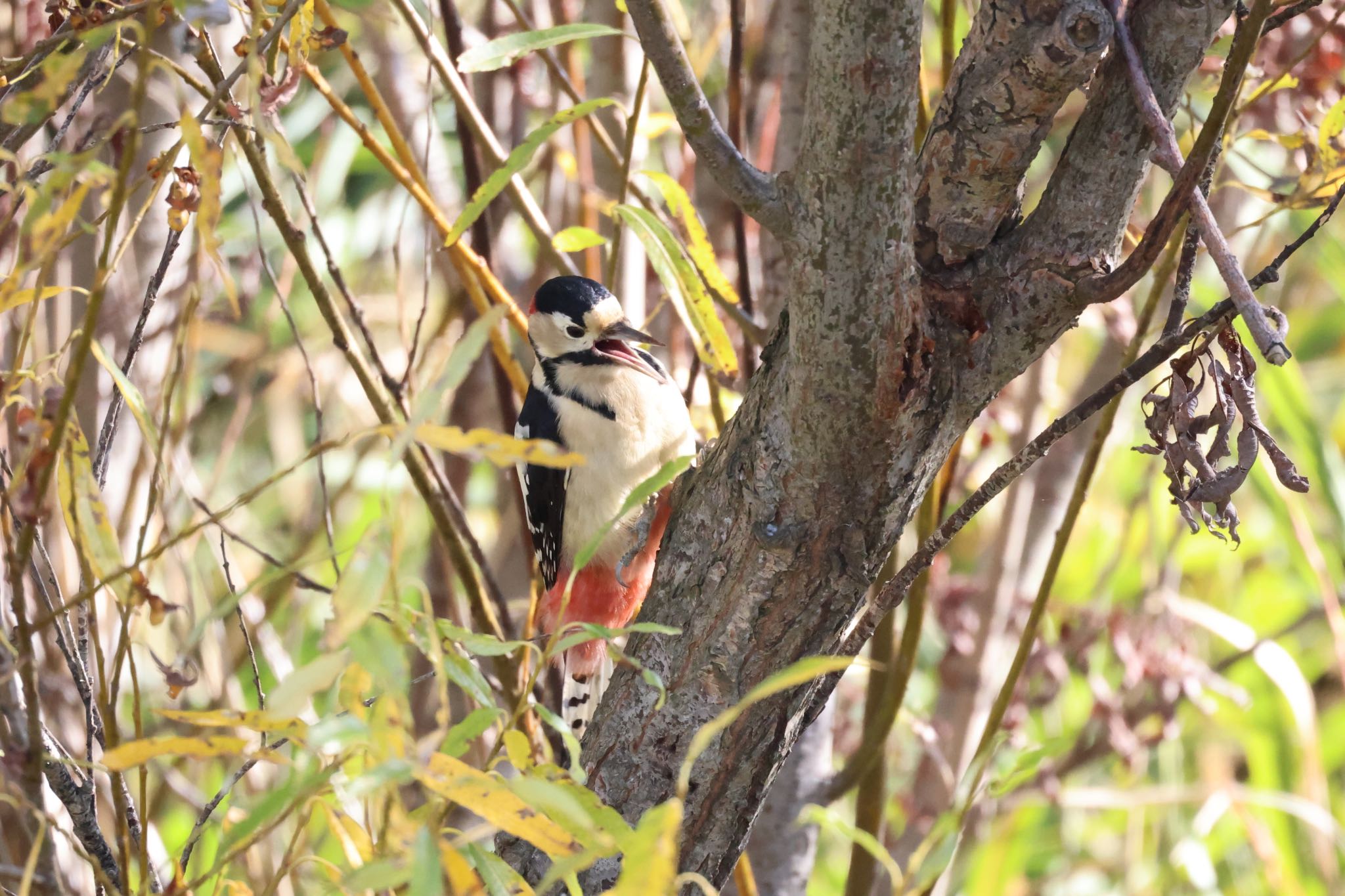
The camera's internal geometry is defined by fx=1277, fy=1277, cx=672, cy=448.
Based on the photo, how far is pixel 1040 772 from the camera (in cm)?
245

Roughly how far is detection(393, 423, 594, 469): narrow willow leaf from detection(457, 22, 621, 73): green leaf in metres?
0.56

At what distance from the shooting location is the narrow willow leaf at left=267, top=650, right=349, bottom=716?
27.9 inches

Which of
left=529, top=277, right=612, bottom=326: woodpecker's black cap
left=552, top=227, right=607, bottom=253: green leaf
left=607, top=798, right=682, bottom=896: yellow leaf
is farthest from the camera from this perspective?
left=529, top=277, right=612, bottom=326: woodpecker's black cap

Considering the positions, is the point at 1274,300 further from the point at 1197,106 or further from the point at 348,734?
the point at 348,734

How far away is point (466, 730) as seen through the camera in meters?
0.87

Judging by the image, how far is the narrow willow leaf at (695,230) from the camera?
136cm

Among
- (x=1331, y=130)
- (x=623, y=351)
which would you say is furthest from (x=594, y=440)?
(x=1331, y=130)

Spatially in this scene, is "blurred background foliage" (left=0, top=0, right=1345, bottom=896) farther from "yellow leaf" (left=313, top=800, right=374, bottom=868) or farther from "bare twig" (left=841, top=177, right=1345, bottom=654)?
"bare twig" (left=841, top=177, right=1345, bottom=654)

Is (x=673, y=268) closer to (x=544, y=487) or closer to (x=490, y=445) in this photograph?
(x=490, y=445)

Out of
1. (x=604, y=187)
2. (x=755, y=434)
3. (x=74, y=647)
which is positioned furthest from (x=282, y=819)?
(x=604, y=187)

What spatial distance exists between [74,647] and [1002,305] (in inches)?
32.5

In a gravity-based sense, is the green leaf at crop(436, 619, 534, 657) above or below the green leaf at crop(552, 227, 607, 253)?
below

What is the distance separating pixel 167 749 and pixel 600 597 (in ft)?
5.01

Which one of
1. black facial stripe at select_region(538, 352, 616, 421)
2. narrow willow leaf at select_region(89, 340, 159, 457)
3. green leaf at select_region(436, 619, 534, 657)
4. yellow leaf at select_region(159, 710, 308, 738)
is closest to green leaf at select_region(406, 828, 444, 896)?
yellow leaf at select_region(159, 710, 308, 738)
